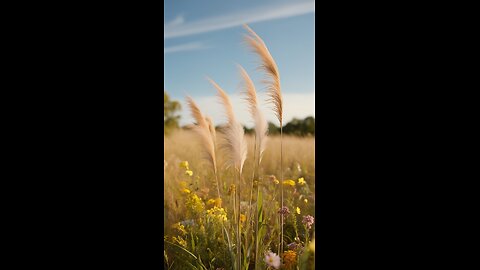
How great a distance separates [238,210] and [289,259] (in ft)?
0.94

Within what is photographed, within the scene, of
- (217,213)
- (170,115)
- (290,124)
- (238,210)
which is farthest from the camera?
(170,115)

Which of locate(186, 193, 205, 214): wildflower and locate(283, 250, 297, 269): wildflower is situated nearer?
locate(283, 250, 297, 269): wildflower

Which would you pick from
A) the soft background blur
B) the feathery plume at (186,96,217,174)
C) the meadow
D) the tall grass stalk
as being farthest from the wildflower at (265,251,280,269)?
the soft background blur

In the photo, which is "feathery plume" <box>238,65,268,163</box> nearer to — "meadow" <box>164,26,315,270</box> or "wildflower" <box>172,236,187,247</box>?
"meadow" <box>164,26,315,270</box>

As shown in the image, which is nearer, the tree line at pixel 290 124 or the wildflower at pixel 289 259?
the wildflower at pixel 289 259

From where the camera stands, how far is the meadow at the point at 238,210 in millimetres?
1607

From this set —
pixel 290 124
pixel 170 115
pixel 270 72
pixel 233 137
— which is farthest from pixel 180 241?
pixel 170 115

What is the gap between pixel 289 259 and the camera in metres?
1.67

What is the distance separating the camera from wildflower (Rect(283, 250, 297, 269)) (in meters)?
1.66

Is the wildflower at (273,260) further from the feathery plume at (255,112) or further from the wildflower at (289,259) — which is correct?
the feathery plume at (255,112)

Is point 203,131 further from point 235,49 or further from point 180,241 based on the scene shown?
point 180,241

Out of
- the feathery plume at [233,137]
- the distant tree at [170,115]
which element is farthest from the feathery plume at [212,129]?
the distant tree at [170,115]
